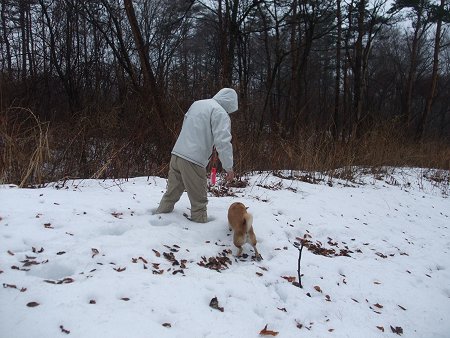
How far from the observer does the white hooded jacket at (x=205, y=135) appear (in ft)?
13.0

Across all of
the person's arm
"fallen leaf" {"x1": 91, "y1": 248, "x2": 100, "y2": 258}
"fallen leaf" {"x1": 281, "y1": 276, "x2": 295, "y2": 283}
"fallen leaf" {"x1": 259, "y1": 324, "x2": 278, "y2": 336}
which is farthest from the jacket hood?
"fallen leaf" {"x1": 259, "y1": 324, "x2": 278, "y2": 336}

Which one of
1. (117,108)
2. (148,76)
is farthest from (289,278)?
(117,108)

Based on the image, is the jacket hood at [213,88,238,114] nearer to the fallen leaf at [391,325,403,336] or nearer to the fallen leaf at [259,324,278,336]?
the fallen leaf at [259,324,278,336]

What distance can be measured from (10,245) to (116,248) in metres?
0.87

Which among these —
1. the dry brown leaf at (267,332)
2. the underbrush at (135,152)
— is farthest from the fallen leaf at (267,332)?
the underbrush at (135,152)

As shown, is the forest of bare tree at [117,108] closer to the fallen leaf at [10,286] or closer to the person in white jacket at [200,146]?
the person in white jacket at [200,146]

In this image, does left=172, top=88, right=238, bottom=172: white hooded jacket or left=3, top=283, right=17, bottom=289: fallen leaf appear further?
left=172, top=88, right=238, bottom=172: white hooded jacket

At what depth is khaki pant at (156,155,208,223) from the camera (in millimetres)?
4114

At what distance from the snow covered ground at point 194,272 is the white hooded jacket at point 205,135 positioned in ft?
2.75

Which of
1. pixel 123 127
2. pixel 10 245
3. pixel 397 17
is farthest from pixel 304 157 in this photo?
pixel 397 17

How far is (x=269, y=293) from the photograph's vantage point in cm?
317

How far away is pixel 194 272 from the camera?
320 cm

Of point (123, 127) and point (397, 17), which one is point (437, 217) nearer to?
point (123, 127)

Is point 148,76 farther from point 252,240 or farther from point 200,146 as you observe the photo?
point 252,240
